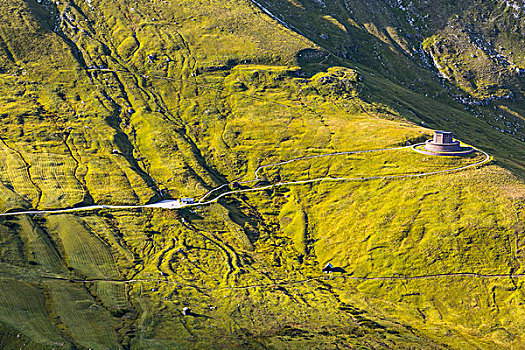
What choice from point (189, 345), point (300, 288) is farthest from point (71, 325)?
point (300, 288)

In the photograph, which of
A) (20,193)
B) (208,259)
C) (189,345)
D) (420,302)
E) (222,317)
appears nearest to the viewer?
(189,345)

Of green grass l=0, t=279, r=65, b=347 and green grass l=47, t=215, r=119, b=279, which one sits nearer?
green grass l=0, t=279, r=65, b=347

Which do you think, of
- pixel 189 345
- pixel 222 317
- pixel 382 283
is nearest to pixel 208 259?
pixel 222 317

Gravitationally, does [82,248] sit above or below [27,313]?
above

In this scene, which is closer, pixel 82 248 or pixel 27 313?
pixel 27 313

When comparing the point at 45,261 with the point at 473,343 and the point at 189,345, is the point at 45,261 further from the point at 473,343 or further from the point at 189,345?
the point at 473,343

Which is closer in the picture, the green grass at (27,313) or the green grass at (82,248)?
the green grass at (27,313)

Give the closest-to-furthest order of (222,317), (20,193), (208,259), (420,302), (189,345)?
(189,345) → (222,317) → (420,302) → (208,259) → (20,193)

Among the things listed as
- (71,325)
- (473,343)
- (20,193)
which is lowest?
(473,343)

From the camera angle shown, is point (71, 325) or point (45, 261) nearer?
point (71, 325)

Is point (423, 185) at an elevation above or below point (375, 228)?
above
